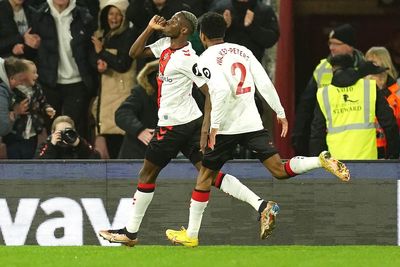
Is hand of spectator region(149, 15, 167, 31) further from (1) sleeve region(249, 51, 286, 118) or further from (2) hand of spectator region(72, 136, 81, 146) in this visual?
(2) hand of spectator region(72, 136, 81, 146)

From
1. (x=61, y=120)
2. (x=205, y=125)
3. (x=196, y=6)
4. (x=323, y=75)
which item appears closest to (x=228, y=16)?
(x=196, y=6)

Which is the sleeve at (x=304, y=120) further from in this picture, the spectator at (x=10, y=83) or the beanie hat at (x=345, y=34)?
the spectator at (x=10, y=83)

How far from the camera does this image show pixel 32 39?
15.4 meters

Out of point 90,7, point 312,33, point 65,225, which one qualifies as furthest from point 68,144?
point 312,33

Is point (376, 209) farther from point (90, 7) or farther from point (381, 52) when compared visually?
point (90, 7)

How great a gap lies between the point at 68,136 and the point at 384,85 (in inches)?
127

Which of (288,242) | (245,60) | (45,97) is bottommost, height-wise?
(288,242)

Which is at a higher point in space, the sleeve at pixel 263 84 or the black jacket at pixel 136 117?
the sleeve at pixel 263 84

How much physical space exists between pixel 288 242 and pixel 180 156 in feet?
5.92

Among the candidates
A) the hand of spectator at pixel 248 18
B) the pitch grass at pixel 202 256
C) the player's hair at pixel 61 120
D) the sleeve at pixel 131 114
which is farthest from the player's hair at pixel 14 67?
the pitch grass at pixel 202 256

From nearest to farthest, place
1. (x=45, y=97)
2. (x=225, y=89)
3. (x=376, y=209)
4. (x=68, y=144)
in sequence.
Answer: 1. (x=225, y=89)
2. (x=376, y=209)
3. (x=68, y=144)
4. (x=45, y=97)

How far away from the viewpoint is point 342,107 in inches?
546

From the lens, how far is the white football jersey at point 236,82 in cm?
1213

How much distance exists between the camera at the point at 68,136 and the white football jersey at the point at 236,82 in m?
2.42
